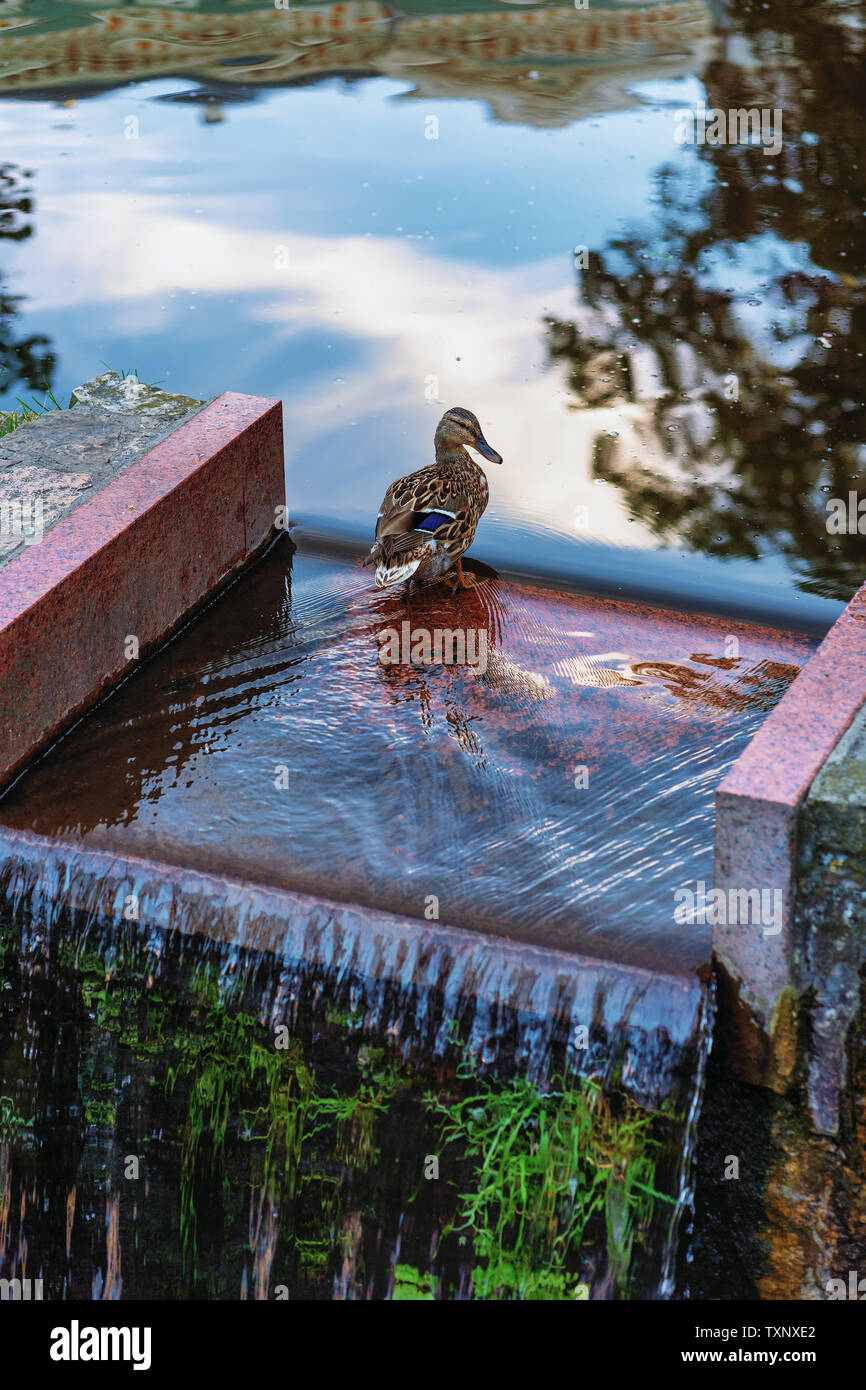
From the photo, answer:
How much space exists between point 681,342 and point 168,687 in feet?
14.9

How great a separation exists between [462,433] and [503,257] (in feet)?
13.0

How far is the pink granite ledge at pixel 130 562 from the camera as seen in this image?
5156mm

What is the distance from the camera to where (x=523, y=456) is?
8.02 m

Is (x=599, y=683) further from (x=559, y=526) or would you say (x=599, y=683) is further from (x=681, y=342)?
(x=681, y=342)

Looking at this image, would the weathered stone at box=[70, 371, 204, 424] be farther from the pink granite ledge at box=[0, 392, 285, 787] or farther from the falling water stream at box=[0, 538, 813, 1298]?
the falling water stream at box=[0, 538, 813, 1298]

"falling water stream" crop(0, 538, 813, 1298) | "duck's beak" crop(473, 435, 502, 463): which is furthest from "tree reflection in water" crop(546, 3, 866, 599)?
"falling water stream" crop(0, 538, 813, 1298)

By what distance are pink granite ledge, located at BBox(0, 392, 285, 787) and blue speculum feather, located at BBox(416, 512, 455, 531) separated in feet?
2.95

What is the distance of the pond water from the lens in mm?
7617

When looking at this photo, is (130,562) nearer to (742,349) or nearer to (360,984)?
(360,984)

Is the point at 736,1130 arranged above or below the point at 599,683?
below

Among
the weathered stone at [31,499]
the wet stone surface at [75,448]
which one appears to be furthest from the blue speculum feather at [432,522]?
the weathered stone at [31,499]

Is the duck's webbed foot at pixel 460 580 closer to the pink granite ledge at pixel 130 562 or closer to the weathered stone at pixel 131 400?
the pink granite ledge at pixel 130 562

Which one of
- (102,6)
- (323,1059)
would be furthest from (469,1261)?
(102,6)

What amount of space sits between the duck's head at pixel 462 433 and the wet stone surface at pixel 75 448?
115 centimetres
